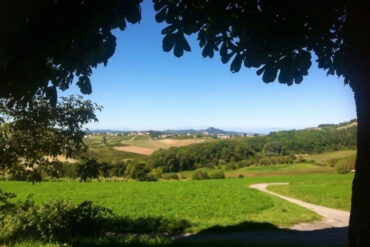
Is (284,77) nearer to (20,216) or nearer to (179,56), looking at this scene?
(179,56)

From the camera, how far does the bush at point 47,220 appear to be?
9.10 m

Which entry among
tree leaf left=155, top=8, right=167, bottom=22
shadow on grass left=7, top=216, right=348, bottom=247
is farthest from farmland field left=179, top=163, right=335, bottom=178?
tree leaf left=155, top=8, right=167, bottom=22

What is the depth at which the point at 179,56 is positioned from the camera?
3.82 meters

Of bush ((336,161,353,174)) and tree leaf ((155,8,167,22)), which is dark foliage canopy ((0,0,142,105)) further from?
bush ((336,161,353,174))

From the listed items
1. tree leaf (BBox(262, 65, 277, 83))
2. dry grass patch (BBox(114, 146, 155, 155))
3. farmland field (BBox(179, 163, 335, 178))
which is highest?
tree leaf (BBox(262, 65, 277, 83))

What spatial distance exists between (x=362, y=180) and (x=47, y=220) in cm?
935

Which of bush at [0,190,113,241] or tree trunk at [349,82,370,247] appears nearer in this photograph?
tree trunk at [349,82,370,247]

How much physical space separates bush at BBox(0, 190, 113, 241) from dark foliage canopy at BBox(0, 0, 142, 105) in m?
6.24

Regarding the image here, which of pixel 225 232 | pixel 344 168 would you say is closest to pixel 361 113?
pixel 225 232

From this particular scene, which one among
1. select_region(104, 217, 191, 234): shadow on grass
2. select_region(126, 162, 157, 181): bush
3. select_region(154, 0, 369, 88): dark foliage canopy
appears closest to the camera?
select_region(154, 0, 369, 88): dark foliage canopy

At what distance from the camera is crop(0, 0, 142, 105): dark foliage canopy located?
9.55 ft

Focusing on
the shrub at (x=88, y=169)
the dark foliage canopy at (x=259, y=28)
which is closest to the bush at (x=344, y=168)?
the shrub at (x=88, y=169)

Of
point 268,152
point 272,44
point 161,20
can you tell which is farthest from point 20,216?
point 268,152

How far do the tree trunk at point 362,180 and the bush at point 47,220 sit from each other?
305 inches
